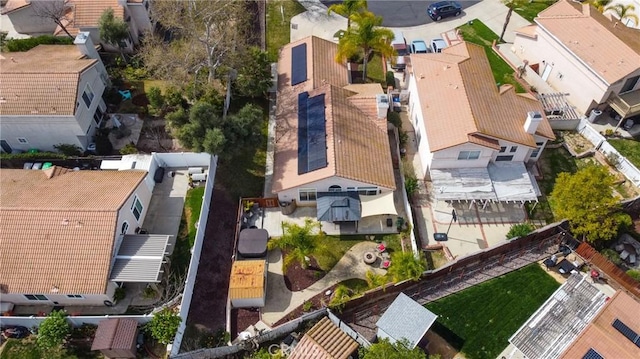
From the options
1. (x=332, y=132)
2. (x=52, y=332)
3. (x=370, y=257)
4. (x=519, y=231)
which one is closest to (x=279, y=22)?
(x=332, y=132)

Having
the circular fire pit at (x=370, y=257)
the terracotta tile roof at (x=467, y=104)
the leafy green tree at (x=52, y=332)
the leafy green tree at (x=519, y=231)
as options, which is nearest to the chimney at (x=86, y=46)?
the leafy green tree at (x=52, y=332)

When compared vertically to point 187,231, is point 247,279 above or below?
above

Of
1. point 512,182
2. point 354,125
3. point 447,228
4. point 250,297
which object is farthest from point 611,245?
point 250,297

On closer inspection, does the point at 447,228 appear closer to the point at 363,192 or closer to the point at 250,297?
the point at 363,192

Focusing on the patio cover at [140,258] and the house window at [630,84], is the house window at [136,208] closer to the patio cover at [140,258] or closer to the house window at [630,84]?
the patio cover at [140,258]

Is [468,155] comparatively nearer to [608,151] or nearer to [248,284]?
[608,151]

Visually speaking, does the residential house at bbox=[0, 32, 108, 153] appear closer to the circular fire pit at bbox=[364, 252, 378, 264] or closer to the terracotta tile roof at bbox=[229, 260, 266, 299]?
the terracotta tile roof at bbox=[229, 260, 266, 299]
